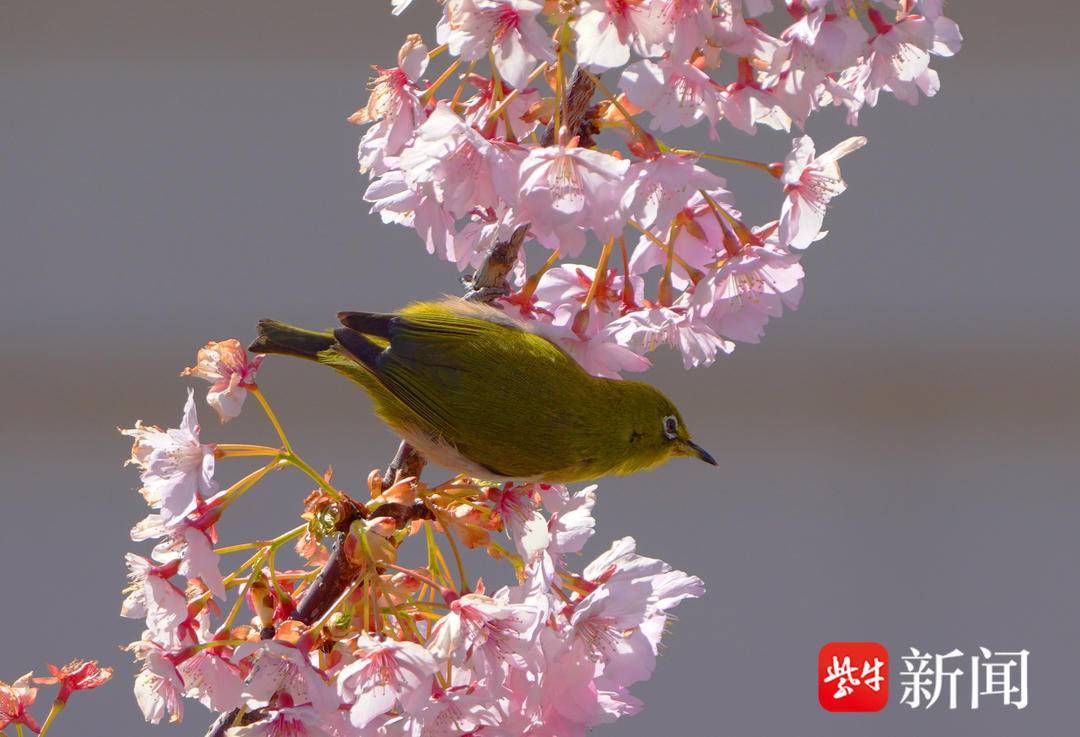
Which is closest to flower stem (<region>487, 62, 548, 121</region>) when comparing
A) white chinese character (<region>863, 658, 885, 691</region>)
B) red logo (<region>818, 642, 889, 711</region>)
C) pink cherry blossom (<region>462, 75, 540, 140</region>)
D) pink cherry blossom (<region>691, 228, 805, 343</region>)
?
pink cherry blossom (<region>462, 75, 540, 140</region>)

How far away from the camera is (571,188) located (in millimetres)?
870

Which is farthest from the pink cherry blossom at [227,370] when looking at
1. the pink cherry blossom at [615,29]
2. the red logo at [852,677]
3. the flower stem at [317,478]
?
the red logo at [852,677]

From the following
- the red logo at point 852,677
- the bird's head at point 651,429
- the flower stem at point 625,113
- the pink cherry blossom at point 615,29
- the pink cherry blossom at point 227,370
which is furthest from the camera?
the red logo at point 852,677

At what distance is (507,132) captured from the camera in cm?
95

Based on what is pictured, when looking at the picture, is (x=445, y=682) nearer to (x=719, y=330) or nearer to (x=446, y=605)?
(x=446, y=605)

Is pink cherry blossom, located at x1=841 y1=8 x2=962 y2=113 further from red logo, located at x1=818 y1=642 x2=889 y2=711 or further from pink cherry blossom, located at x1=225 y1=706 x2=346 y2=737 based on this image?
red logo, located at x1=818 y1=642 x2=889 y2=711

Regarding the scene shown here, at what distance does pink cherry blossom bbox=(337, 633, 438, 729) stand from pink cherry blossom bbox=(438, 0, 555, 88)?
0.42 metres

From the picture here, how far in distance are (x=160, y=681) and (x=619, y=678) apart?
380 millimetres

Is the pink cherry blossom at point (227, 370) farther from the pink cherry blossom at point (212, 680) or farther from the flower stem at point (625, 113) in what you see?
the flower stem at point (625, 113)

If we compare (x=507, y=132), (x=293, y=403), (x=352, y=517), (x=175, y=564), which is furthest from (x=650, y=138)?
(x=293, y=403)

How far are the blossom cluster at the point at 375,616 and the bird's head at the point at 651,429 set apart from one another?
27 centimetres

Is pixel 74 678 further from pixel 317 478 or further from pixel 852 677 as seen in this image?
pixel 852 677

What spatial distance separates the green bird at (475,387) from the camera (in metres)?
1.19

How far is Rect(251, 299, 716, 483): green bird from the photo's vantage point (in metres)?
1.19
